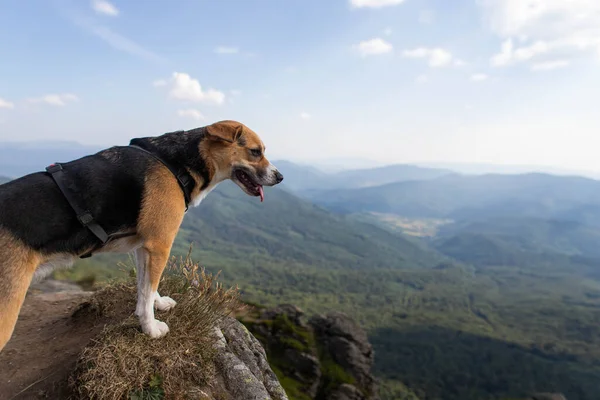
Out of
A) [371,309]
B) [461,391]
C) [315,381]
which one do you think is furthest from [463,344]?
[315,381]

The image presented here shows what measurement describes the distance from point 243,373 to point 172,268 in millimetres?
3456

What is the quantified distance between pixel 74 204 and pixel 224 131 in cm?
243

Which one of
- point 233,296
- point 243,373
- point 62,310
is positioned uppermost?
point 233,296

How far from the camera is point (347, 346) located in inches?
2179

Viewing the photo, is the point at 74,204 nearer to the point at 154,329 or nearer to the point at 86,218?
the point at 86,218

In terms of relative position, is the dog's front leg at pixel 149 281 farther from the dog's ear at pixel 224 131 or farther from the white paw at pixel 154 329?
the dog's ear at pixel 224 131

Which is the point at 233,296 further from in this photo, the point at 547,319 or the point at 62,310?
the point at 547,319

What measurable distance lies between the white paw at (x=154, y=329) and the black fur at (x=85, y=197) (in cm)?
192

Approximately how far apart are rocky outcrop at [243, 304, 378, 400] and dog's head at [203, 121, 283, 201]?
122ft

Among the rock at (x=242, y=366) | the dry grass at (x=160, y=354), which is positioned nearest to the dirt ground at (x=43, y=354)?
the dry grass at (x=160, y=354)

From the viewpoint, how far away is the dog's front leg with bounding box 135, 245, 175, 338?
17.8 ft

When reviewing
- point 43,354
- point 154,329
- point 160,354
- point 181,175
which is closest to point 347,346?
point 43,354

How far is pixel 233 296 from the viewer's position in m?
8.05

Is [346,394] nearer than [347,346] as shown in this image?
Yes
